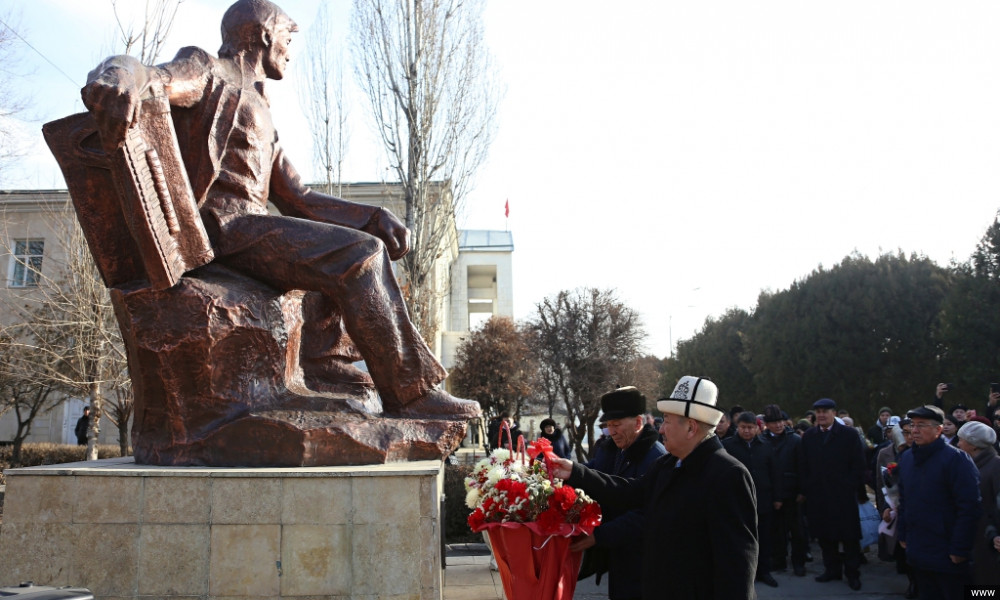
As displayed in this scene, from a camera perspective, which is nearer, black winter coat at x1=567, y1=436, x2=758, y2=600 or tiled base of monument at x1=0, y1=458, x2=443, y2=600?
black winter coat at x1=567, y1=436, x2=758, y2=600

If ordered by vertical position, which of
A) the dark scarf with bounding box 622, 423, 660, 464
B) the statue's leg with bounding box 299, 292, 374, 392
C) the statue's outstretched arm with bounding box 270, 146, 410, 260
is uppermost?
the statue's outstretched arm with bounding box 270, 146, 410, 260

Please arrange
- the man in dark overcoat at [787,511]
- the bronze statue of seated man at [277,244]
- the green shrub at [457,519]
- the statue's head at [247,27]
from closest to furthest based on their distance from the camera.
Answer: the bronze statue of seated man at [277,244] < the statue's head at [247,27] < the man in dark overcoat at [787,511] < the green shrub at [457,519]

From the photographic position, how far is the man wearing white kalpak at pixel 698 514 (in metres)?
2.65

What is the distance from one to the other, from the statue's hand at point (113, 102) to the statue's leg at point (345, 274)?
1055 mm

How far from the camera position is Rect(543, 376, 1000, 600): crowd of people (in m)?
2.79

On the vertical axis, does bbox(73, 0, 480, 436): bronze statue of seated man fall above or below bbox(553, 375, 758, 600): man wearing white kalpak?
above

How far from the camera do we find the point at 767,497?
777cm

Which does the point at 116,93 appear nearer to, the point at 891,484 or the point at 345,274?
the point at 345,274

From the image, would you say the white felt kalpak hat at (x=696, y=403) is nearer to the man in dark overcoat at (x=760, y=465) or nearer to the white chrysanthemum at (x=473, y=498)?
the white chrysanthemum at (x=473, y=498)

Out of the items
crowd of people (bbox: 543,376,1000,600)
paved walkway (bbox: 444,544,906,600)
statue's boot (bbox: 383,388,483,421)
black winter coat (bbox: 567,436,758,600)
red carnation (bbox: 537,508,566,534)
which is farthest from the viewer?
paved walkway (bbox: 444,544,906,600)

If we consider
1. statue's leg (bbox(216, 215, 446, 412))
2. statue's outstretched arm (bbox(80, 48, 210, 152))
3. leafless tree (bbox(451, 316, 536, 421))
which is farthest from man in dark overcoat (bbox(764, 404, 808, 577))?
leafless tree (bbox(451, 316, 536, 421))

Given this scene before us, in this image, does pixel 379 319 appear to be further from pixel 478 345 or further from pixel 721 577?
pixel 478 345

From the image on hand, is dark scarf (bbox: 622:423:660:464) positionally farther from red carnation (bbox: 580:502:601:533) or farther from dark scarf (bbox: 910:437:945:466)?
dark scarf (bbox: 910:437:945:466)

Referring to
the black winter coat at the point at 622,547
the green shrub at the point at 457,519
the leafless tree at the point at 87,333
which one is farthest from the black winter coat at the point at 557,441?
the leafless tree at the point at 87,333
